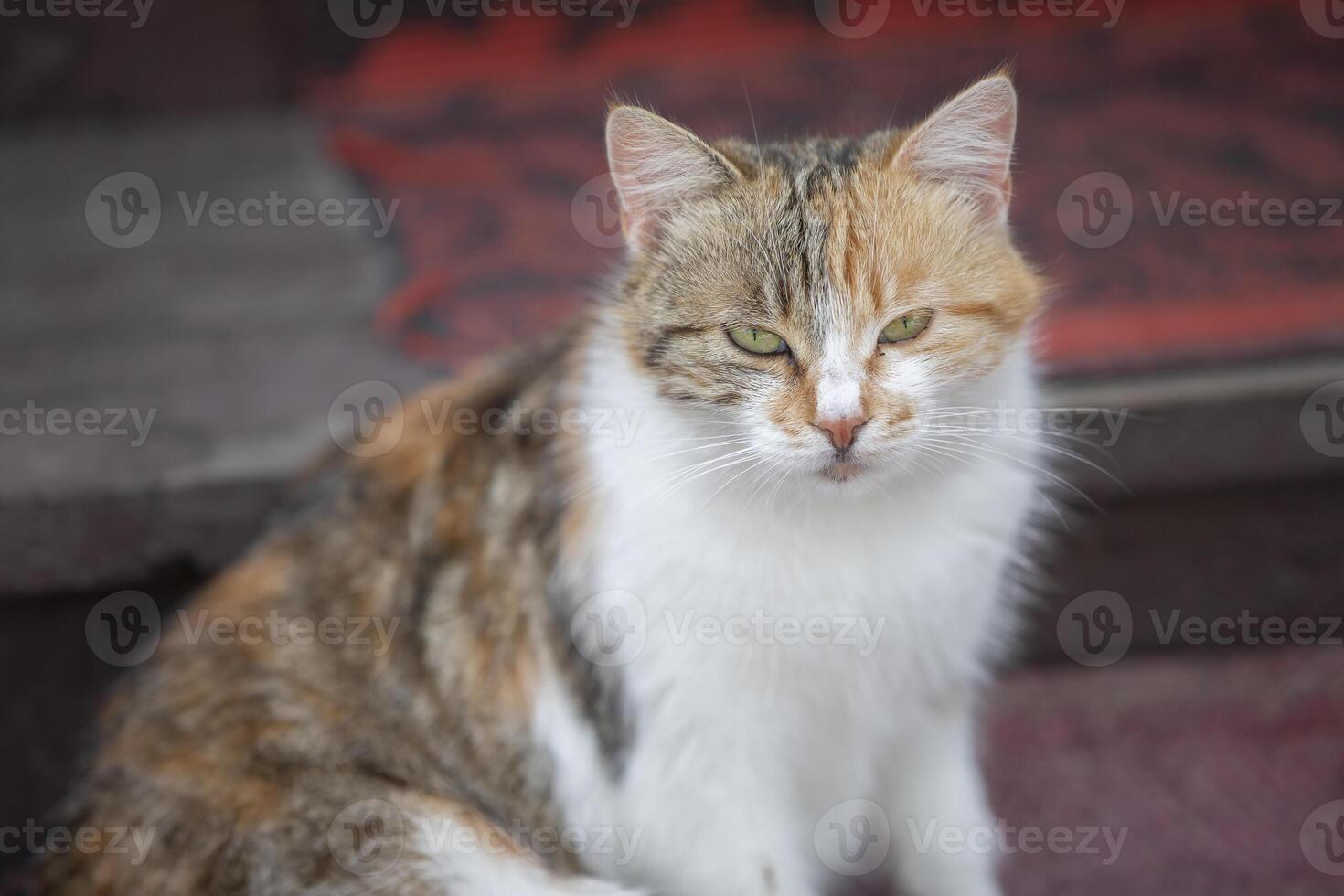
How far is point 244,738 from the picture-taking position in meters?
1.84

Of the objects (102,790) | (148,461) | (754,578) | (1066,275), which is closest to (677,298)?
(754,578)

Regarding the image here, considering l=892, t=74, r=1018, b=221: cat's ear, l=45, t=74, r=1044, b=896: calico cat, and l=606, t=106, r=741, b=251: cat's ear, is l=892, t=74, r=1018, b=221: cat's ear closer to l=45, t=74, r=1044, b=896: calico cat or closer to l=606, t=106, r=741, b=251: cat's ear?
l=45, t=74, r=1044, b=896: calico cat

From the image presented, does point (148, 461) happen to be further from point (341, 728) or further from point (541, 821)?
point (541, 821)

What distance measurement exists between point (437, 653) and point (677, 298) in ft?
2.23

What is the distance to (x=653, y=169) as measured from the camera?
1.74m

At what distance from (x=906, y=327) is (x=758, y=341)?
20cm

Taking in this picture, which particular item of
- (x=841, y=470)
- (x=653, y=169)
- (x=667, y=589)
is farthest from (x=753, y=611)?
(x=653, y=169)

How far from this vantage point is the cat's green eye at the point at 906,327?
166 centimetres

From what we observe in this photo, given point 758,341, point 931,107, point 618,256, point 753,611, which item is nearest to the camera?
point 758,341

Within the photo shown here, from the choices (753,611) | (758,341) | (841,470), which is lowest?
(753,611)

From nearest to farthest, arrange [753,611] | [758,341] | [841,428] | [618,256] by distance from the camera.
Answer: [841,428] → [758,341] → [753,611] → [618,256]

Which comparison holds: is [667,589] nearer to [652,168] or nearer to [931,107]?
[652,168]

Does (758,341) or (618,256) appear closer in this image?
(758,341)

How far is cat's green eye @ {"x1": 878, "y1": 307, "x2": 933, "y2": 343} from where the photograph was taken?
1661 millimetres
